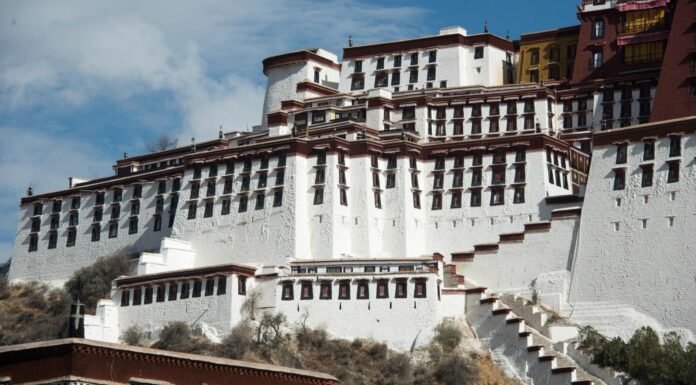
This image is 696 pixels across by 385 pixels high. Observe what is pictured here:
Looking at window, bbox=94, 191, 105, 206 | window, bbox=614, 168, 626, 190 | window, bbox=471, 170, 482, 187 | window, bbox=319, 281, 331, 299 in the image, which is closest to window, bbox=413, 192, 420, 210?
window, bbox=471, 170, 482, 187

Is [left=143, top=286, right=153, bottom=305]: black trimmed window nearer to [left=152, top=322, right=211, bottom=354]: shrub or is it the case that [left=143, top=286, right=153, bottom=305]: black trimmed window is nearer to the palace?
the palace

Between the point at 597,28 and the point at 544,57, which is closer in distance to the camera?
the point at 597,28

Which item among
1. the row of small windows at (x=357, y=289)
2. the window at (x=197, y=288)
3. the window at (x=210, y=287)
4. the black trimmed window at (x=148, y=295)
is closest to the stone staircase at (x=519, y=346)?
the row of small windows at (x=357, y=289)

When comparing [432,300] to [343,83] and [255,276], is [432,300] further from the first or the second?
[343,83]

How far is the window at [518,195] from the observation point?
95062 millimetres

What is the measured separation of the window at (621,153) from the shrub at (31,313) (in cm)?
3285

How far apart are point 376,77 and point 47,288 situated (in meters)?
27.4

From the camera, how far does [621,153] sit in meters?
88.9

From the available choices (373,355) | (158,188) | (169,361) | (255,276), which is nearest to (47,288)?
(158,188)

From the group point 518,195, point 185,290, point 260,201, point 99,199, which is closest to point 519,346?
point 518,195

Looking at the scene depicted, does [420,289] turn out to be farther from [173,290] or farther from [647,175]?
[173,290]

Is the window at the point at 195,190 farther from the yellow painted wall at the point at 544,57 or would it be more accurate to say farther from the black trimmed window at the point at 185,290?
the yellow painted wall at the point at 544,57

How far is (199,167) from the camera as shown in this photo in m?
102

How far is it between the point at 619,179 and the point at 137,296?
1132 inches
